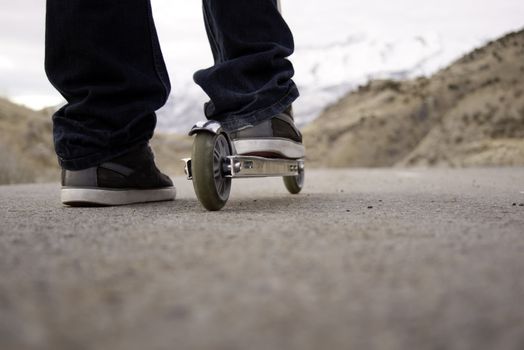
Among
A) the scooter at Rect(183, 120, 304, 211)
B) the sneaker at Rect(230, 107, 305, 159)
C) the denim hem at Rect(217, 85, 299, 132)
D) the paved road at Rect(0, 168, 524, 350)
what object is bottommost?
the paved road at Rect(0, 168, 524, 350)

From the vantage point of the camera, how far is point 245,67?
1801 mm

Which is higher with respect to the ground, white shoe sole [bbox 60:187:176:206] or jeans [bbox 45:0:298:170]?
jeans [bbox 45:0:298:170]

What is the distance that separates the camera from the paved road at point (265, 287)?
507 millimetres

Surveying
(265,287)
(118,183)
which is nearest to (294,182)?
(118,183)

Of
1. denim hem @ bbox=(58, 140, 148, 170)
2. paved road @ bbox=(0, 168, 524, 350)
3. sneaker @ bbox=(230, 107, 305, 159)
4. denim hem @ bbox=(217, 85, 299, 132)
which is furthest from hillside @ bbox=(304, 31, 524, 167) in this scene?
paved road @ bbox=(0, 168, 524, 350)

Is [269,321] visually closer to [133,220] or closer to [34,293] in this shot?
[34,293]

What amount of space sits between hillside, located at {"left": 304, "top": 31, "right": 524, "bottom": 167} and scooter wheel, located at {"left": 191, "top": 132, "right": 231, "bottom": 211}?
8.19 metres

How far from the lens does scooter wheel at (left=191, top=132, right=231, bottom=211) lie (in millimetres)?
1517

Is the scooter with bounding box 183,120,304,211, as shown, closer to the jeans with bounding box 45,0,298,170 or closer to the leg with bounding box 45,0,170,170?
the jeans with bounding box 45,0,298,170

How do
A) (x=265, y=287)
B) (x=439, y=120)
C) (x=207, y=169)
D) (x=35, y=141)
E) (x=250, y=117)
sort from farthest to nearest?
1. (x=35, y=141)
2. (x=439, y=120)
3. (x=250, y=117)
4. (x=207, y=169)
5. (x=265, y=287)

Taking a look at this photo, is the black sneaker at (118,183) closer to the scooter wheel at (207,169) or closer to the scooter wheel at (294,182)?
the scooter wheel at (207,169)

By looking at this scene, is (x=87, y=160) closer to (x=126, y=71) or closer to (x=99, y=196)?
(x=99, y=196)

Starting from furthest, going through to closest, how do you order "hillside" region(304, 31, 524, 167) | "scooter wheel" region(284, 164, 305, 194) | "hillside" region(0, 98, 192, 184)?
"hillside" region(0, 98, 192, 184)
"hillside" region(304, 31, 524, 167)
"scooter wheel" region(284, 164, 305, 194)

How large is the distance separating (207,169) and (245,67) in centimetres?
45
